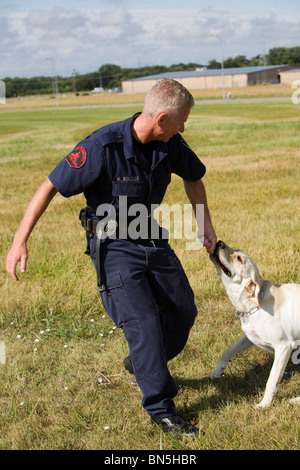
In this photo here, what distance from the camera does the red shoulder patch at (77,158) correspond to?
3758 millimetres

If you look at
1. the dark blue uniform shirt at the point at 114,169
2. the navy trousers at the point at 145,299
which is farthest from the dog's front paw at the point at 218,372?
the dark blue uniform shirt at the point at 114,169

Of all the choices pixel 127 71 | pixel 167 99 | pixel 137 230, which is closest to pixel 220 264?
pixel 137 230

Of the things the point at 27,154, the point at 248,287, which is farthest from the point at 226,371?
the point at 27,154

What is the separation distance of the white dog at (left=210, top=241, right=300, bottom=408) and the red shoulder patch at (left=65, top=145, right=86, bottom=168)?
4.22ft

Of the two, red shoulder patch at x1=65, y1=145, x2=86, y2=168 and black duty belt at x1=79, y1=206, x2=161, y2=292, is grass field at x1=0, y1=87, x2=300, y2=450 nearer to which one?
black duty belt at x1=79, y1=206, x2=161, y2=292

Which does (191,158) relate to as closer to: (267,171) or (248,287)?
(248,287)

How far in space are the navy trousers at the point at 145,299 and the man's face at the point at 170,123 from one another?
2.64ft

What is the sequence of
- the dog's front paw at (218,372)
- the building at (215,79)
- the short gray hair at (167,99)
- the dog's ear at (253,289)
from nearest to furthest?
1. the short gray hair at (167,99)
2. the dog's ear at (253,289)
3. the dog's front paw at (218,372)
4. the building at (215,79)

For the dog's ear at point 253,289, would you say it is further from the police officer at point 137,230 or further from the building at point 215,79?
the building at point 215,79

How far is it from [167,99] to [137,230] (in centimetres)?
97

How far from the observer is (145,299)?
12.6 ft

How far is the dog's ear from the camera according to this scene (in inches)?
159

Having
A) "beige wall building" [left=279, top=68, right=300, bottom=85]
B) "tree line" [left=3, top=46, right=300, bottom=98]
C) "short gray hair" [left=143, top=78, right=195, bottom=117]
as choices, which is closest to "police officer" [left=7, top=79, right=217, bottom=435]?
"short gray hair" [left=143, top=78, right=195, bottom=117]

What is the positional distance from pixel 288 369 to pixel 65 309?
2.42 metres
